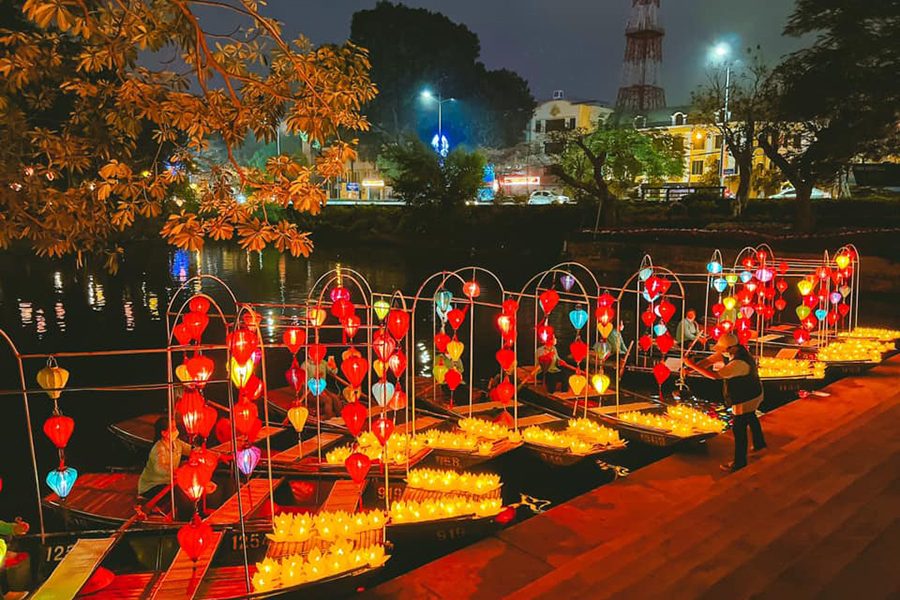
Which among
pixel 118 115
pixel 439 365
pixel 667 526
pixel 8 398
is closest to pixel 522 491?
pixel 439 365

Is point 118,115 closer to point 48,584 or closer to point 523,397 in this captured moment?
point 48,584

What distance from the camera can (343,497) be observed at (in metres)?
7.06

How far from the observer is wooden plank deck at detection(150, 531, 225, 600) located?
5371mm

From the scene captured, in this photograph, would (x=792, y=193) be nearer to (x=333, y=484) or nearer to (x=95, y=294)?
(x=95, y=294)

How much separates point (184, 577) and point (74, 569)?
0.94 m

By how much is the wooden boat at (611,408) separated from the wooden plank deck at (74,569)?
20.8 feet

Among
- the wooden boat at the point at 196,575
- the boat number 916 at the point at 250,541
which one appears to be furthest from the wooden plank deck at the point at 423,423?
the wooden boat at the point at 196,575

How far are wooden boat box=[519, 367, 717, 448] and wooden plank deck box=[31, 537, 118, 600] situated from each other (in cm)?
634

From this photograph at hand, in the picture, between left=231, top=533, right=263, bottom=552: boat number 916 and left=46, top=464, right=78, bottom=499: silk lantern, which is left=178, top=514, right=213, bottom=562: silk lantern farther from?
left=46, top=464, right=78, bottom=499: silk lantern

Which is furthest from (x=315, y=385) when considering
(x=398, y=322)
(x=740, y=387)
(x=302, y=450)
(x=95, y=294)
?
(x=95, y=294)

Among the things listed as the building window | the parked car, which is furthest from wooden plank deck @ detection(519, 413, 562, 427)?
the building window

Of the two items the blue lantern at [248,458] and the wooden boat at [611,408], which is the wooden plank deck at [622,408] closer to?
the wooden boat at [611,408]

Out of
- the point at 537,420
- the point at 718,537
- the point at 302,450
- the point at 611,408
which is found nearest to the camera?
the point at 718,537

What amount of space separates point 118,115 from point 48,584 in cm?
381
